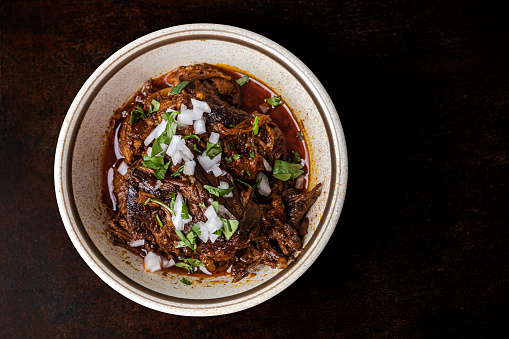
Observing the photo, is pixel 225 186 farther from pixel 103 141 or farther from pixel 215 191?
pixel 103 141

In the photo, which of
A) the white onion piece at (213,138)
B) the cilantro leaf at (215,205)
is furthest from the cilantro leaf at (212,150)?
the cilantro leaf at (215,205)

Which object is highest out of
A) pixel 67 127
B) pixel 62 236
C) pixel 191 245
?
pixel 67 127

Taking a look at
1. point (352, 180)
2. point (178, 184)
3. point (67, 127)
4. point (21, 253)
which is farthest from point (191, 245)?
point (21, 253)

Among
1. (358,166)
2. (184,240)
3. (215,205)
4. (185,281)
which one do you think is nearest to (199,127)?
(215,205)

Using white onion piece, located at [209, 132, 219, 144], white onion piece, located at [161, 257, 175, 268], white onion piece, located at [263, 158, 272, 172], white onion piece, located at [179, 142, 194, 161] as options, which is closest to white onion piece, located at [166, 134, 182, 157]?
white onion piece, located at [179, 142, 194, 161]

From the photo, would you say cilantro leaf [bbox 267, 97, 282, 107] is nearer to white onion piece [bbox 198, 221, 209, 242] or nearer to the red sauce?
the red sauce

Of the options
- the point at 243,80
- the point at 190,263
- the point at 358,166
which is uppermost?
the point at 243,80

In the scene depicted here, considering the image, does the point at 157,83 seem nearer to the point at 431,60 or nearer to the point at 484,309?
the point at 431,60
